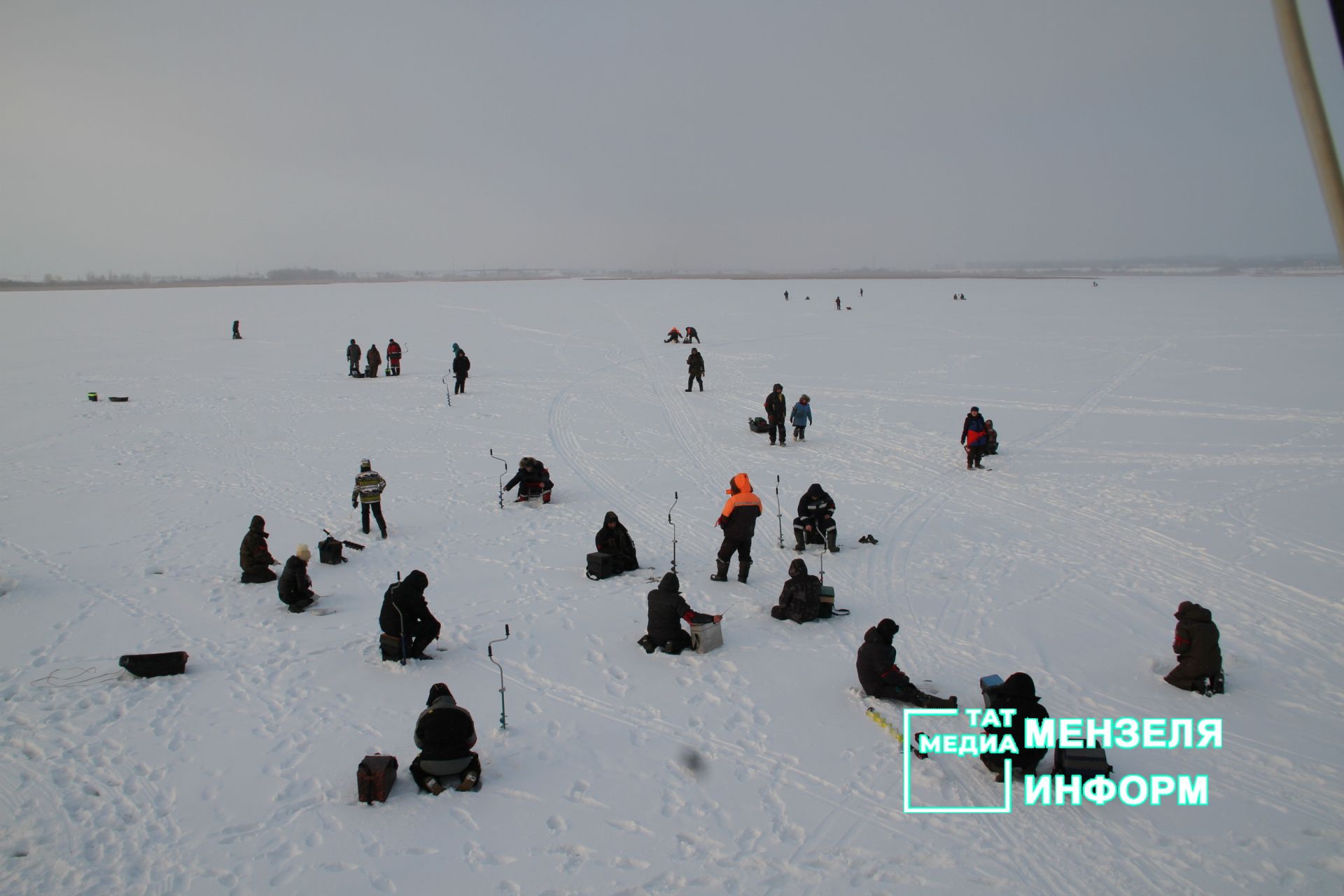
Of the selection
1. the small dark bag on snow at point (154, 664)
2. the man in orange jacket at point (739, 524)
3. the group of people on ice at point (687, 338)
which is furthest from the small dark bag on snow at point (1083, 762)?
the group of people on ice at point (687, 338)

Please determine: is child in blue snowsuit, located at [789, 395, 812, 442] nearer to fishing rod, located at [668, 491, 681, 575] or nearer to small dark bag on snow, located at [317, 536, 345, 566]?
fishing rod, located at [668, 491, 681, 575]

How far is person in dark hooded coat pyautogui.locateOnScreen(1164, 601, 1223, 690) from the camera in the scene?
7.58 meters

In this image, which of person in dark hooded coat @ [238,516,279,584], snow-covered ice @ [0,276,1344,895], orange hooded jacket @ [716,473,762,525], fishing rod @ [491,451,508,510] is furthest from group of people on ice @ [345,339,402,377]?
orange hooded jacket @ [716,473,762,525]

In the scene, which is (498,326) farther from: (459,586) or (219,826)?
(219,826)

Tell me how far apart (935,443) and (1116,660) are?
10098mm

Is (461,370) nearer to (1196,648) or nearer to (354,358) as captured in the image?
(354,358)

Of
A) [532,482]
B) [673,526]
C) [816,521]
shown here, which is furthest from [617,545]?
[532,482]

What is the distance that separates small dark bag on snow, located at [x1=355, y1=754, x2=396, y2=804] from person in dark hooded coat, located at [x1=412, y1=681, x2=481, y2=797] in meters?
0.22

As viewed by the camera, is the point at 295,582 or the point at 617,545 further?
the point at 617,545

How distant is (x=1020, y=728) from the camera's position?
20.8 feet

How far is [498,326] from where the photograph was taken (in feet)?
151

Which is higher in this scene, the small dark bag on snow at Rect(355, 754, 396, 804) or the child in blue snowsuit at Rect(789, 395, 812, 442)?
the child in blue snowsuit at Rect(789, 395, 812, 442)

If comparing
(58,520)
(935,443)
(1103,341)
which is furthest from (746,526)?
(1103,341)

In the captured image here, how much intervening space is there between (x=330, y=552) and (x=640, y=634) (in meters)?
5.14
